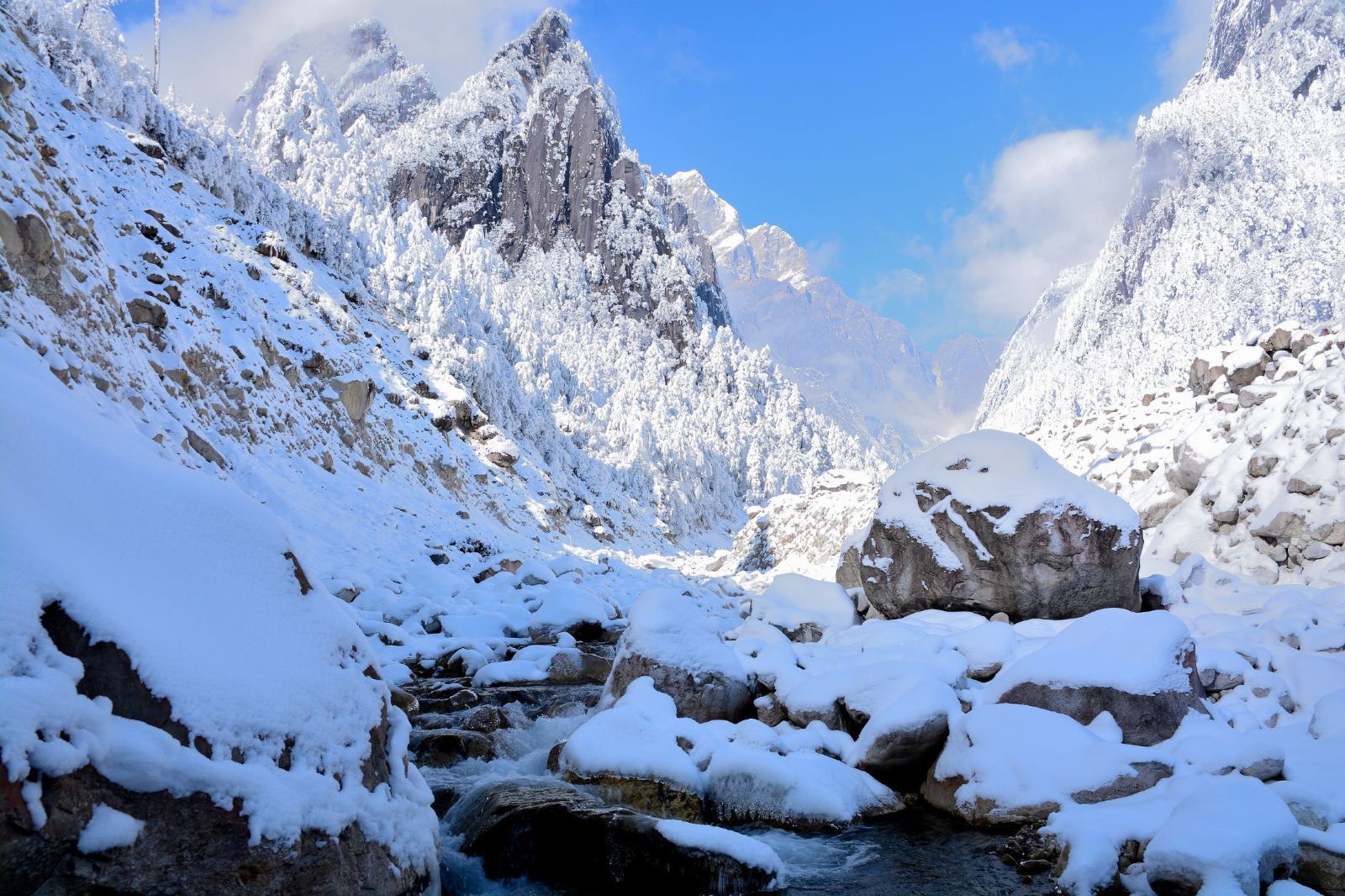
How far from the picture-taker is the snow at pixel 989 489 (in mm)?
12172

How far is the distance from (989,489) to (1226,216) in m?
118

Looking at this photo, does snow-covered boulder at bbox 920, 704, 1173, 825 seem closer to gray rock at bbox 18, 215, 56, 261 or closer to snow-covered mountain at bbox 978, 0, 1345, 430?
gray rock at bbox 18, 215, 56, 261


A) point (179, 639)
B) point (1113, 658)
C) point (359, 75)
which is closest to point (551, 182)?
point (359, 75)

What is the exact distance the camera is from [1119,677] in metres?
7.38

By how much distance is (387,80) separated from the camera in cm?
15762

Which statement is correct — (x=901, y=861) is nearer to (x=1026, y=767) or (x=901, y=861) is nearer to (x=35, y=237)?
(x=1026, y=767)

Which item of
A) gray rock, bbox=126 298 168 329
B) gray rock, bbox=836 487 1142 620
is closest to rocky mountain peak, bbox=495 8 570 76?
gray rock, bbox=126 298 168 329

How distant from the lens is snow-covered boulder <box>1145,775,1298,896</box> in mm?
4531

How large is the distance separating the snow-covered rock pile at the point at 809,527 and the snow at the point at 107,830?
93.4 ft

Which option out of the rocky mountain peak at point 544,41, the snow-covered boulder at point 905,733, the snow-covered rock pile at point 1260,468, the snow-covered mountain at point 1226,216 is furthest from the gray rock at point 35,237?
the rocky mountain peak at point 544,41

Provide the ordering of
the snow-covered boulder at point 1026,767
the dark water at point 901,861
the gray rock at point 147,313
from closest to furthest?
the dark water at point 901,861, the snow-covered boulder at point 1026,767, the gray rock at point 147,313

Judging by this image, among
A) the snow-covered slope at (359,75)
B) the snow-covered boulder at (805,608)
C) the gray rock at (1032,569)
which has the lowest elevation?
the snow-covered boulder at (805,608)

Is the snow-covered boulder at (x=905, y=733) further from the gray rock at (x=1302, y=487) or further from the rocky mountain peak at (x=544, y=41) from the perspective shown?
the rocky mountain peak at (x=544, y=41)

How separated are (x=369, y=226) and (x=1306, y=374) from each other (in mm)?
65584
